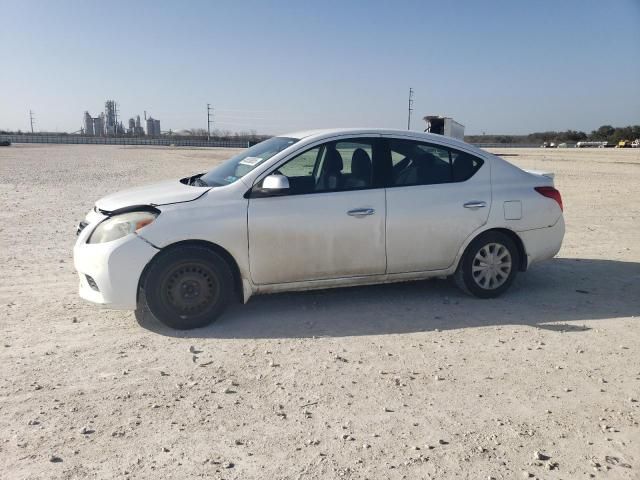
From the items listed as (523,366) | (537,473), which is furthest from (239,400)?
(523,366)

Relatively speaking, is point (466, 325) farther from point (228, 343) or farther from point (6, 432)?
point (6, 432)

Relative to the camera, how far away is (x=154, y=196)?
5.09 m

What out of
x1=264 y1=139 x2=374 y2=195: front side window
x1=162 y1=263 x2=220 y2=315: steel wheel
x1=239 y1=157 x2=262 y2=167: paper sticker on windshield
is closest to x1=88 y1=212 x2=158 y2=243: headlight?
x1=162 y1=263 x2=220 y2=315: steel wheel

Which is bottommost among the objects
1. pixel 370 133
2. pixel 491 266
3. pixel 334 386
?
pixel 334 386

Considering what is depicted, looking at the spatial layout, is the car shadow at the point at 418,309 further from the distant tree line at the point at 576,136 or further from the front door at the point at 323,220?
the distant tree line at the point at 576,136

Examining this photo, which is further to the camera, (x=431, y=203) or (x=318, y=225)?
(x=431, y=203)

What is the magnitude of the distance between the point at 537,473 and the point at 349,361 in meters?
1.70

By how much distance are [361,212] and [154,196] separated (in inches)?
74.9

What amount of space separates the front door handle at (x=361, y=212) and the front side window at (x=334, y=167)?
0.24m

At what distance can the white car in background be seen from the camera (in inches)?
191

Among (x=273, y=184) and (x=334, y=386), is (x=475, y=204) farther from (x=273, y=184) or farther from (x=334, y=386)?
(x=334, y=386)

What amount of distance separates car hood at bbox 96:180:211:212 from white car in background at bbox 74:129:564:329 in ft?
0.06

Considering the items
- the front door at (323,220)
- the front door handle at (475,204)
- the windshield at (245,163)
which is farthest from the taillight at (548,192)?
the windshield at (245,163)

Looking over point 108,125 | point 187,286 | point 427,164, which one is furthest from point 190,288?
point 108,125
